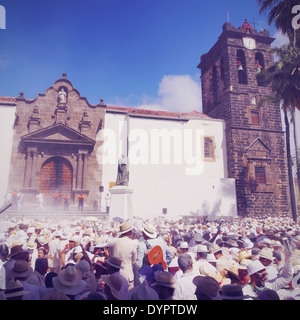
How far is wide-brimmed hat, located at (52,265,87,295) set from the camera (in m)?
3.21

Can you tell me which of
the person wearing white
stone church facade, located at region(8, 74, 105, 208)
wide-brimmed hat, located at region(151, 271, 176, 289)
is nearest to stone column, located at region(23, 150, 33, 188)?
stone church facade, located at region(8, 74, 105, 208)

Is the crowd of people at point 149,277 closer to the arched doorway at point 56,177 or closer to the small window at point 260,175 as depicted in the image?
the small window at point 260,175

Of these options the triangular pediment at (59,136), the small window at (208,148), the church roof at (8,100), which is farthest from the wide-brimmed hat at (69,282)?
the church roof at (8,100)

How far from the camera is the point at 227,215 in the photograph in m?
15.3

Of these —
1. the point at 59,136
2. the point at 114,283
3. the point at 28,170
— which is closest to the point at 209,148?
the point at 59,136

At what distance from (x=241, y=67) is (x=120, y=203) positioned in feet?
42.1

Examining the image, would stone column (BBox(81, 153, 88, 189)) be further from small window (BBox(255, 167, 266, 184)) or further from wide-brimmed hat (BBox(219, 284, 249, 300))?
wide-brimmed hat (BBox(219, 284, 249, 300))

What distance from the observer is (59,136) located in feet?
63.4

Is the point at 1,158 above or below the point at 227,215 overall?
above

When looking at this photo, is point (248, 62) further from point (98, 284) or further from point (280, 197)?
point (98, 284)

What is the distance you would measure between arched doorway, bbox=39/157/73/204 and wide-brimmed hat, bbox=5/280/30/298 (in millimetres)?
16009
